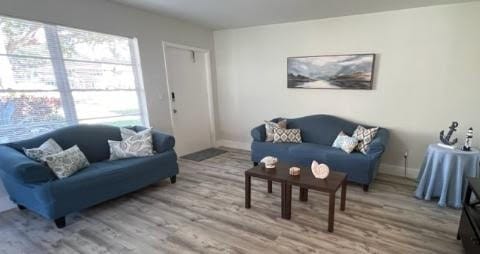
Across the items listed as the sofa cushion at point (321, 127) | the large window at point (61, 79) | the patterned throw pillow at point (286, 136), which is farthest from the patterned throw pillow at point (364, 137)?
the large window at point (61, 79)

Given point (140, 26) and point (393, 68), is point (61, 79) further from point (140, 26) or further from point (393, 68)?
point (393, 68)

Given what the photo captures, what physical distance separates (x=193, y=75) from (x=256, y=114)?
1.42 m

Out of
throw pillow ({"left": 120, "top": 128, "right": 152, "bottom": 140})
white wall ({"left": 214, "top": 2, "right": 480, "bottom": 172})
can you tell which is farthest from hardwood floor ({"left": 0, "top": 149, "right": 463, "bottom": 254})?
white wall ({"left": 214, "top": 2, "right": 480, "bottom": 172})

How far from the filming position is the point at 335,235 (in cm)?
215

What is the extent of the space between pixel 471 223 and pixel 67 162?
3.52 metres

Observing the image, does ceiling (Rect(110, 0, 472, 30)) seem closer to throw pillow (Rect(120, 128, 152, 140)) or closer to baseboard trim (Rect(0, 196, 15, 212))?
throw pillow (Rect(120, 128, 152, 140))

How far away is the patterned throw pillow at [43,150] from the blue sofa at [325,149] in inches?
100

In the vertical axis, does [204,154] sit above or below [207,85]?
below

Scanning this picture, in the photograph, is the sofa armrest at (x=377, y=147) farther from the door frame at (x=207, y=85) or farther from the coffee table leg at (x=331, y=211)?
the door frame at (x=207, y=85)

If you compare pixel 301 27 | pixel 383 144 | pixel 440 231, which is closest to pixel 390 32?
pixel 301 27

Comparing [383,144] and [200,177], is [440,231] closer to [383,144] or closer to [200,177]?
[383,144]

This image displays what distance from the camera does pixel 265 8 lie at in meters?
3.29

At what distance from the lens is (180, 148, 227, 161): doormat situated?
4438 mm

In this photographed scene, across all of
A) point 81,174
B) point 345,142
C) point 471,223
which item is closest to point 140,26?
point 81,174
